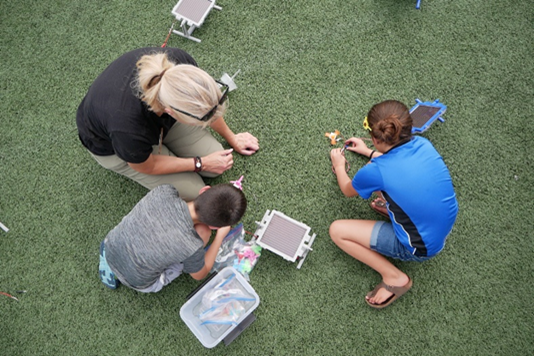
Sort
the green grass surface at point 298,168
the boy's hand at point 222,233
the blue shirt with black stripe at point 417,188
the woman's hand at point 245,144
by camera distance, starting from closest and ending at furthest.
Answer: the blue shirt with black stripe at point 417,188 → the boy's hand at point 222,233 → the green grass surface at point 298,168 → the woman's hand at point 245,144

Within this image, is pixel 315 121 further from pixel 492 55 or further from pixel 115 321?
pixel 115 321

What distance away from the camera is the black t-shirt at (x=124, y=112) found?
1.72 m

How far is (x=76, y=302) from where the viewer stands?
2348mm

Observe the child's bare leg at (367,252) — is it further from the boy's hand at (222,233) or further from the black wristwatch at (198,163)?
the black wristwatch at (198,163)

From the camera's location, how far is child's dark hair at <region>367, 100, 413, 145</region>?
5.93ft

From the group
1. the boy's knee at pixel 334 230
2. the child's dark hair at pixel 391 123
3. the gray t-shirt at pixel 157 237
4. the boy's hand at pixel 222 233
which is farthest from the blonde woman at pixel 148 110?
the boy's knee at pixel 334 230

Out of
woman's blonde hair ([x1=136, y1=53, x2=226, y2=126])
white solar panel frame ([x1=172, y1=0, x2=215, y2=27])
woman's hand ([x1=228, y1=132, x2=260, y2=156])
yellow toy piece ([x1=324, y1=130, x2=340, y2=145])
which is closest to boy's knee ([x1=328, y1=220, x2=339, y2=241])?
yellow toy piece ([x1=324, y1=130, x2=340, y2=145])

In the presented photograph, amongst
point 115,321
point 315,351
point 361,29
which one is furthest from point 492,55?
point 115,321

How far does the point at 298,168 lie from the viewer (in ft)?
8.24

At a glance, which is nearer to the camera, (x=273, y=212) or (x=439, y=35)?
(x=273, y=212)

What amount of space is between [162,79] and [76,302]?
1.58 m

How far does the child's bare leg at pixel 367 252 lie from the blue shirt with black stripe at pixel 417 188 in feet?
0.97

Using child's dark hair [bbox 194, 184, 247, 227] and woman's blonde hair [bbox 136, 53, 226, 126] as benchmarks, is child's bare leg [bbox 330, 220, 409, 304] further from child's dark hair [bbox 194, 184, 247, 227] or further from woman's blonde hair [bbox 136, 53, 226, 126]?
woman's blonde hair [bbox 136, 53, 226, 126]

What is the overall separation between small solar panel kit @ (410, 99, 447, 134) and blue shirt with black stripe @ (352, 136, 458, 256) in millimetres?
523
